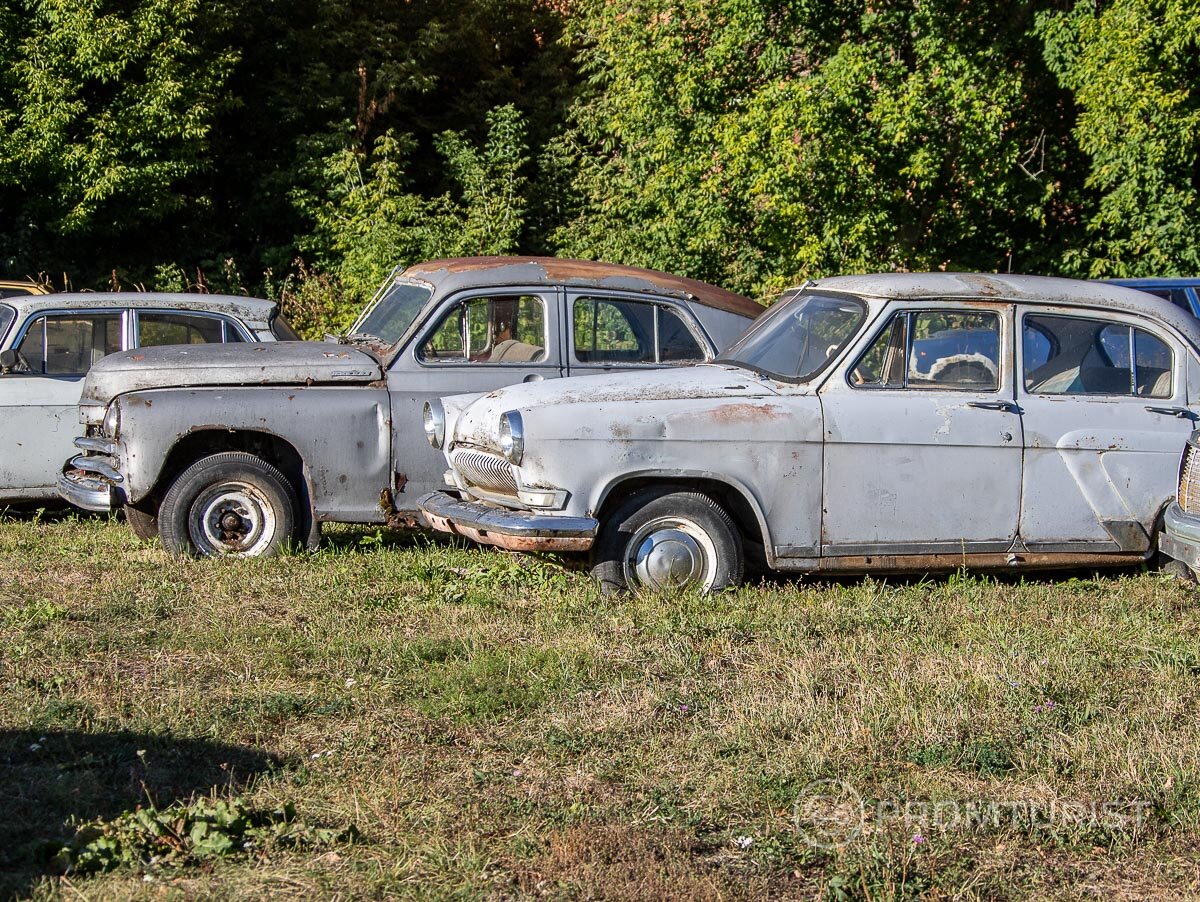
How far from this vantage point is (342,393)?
801cm

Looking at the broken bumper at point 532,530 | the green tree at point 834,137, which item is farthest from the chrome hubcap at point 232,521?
the green tree at point 834,137

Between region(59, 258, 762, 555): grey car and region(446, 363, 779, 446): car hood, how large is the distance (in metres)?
0.82

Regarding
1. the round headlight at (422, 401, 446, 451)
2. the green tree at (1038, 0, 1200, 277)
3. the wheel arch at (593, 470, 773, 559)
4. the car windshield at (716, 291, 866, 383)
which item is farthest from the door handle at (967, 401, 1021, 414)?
the green tree at (1038, 0, 1200, 277)

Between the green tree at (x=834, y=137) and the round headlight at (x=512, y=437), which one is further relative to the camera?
the green tree at (x=834, y=137)

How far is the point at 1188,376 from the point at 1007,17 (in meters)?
11.0

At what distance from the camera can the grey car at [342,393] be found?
7930 mm

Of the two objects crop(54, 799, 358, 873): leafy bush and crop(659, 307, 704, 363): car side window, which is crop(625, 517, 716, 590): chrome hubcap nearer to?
crop(659, 307, 704, 363): car side window

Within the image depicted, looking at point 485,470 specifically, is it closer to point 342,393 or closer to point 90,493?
point 342,393

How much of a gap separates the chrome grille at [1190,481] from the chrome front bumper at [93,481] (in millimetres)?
5664

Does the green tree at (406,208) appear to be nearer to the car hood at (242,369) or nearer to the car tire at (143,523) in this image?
the car tire at (143,523)

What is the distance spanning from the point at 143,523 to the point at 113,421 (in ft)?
2.80

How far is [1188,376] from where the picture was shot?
7.48m

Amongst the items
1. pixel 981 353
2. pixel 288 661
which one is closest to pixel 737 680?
pixel 288 661

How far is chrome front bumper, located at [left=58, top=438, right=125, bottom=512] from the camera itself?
8.16 meters
